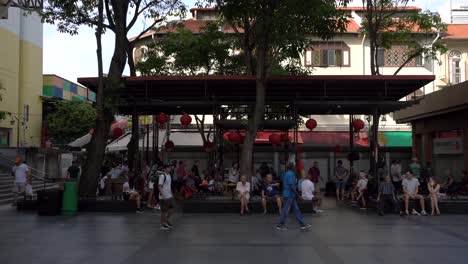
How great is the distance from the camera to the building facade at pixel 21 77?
40.0 meters

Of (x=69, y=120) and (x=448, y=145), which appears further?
(x=69, y=120)

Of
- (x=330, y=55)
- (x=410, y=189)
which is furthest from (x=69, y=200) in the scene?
(x=330, y=55)

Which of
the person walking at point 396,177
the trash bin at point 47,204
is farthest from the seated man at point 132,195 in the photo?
the person walking at point 396,177

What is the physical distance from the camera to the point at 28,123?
45.2 m

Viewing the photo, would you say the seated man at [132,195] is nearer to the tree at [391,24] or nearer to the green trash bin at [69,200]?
the green trash bin at [69,200]

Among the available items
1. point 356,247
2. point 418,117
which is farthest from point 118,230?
point 418,117

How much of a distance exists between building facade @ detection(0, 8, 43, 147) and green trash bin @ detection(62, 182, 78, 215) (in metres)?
23.9

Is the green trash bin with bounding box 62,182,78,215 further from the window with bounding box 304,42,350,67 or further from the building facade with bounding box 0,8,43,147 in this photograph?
the window with bounding box 304,42,350,67

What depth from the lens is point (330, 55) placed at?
3869 cm

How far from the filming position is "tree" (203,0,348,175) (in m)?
15.9

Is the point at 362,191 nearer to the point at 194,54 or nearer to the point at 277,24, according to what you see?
the point at 277,24

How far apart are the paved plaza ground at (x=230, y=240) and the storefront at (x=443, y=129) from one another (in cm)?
781

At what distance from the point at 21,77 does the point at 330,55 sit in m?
24.2

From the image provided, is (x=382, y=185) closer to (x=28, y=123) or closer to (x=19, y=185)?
(x=19, y=185)
